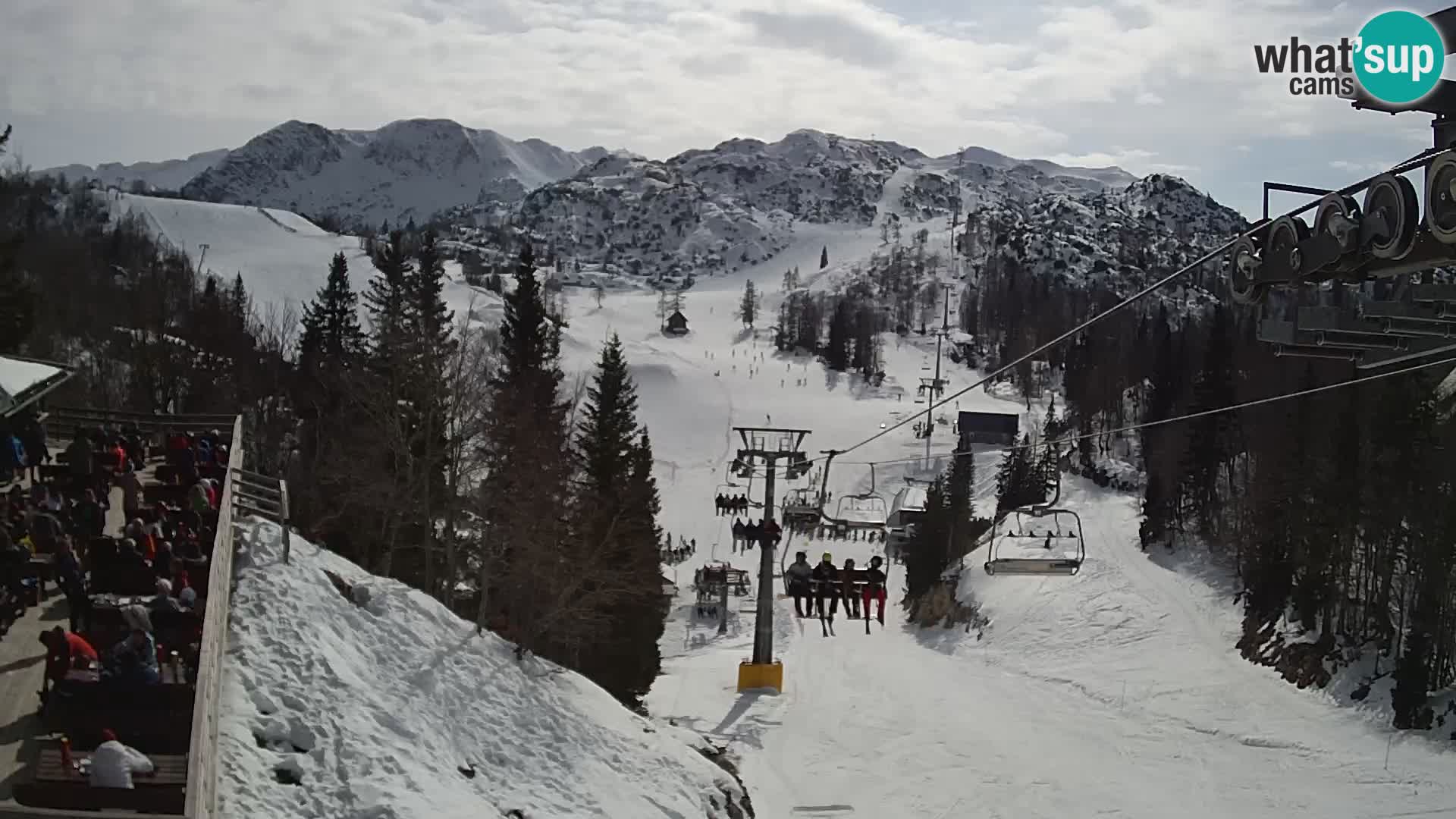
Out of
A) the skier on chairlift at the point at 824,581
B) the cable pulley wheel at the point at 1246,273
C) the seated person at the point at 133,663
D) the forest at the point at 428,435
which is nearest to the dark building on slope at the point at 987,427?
the forest at the point at 428,435

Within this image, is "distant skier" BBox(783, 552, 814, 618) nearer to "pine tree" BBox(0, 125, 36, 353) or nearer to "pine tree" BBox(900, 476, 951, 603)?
"pine tree" BBox(0, 125, 36, 353)

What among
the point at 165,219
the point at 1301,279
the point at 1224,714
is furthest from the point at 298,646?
the point at 165,219

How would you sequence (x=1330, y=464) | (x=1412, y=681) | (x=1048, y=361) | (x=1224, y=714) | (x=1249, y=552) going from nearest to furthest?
(x=1412, y=681), (x=1224, y=714), (x=1330, y=464), (x=1249, y=552), (x=1048, y=361)

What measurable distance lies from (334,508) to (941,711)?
19886 millimetres

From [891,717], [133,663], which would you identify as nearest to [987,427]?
[891,717]

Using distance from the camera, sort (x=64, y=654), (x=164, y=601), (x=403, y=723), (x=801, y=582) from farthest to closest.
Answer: (x=801, y=582)
(x=403, y=723)
(x=164, y=601)
(x=64, y=654)

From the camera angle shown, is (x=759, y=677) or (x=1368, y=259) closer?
(x=1368, y=259)

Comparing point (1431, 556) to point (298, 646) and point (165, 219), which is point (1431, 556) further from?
point (165, 219)

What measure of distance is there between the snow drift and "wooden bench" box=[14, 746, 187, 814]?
2259 mm

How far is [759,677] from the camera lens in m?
31.1

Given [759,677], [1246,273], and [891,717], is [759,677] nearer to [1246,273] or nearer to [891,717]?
[891,717]

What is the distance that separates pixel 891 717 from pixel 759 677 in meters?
3.97

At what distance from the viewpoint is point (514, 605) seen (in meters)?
32.8

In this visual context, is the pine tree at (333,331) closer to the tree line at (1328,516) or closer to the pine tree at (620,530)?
the pine tree at (620,530)
